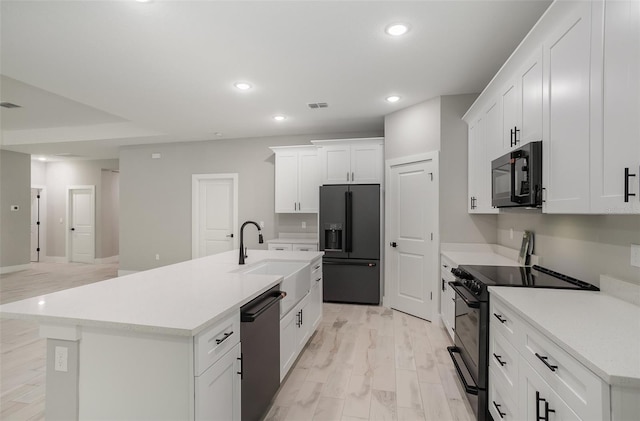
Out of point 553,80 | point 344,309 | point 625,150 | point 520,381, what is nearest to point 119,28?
point 553,80

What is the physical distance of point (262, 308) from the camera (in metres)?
1.81

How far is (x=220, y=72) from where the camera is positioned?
310cm

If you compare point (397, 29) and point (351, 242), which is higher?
point (397, 29)

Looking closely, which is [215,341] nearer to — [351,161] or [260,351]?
[260,351]

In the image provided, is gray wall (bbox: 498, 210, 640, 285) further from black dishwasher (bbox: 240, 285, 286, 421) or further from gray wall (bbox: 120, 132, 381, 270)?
gray wall (bbox: 120, 132, 381, 270)

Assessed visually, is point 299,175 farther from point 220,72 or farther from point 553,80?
point 553,80

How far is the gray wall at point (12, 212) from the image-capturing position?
21.9ft

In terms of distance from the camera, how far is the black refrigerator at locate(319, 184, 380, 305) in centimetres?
446

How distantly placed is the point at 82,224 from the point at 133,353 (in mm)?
8993

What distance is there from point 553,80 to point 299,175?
12.7ft

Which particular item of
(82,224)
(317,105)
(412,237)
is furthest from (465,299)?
(82,224)

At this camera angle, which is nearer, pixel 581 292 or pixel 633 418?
pixel 633 418

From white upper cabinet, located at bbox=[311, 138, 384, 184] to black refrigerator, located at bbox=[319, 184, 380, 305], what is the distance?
0.79 feet

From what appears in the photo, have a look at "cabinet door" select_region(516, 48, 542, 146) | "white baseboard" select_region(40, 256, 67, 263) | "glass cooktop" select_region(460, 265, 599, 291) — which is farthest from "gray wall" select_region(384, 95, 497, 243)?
"white baseboard" select_region(40, 256, 67, 263)
